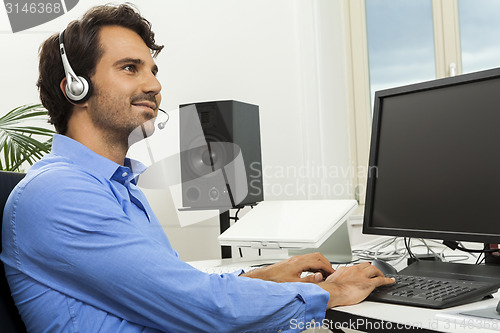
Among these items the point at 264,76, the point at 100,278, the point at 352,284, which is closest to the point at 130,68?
the point at 100,278

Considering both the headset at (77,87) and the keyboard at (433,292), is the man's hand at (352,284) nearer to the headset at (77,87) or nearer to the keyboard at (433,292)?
the keyboard at (433,292)

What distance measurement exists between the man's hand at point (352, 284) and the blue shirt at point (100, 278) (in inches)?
3.7

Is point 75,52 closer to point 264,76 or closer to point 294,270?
point 294,270

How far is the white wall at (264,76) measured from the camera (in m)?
2.95

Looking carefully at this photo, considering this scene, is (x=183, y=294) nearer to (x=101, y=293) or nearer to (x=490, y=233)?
(x=101, y=293)

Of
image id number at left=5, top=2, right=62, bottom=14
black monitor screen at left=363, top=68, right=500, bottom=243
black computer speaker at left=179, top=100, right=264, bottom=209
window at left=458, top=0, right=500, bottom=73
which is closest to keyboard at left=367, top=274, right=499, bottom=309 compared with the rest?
black monitor screen at left=363, top=68, right=500, bottom=243

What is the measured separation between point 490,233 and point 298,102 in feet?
6.47

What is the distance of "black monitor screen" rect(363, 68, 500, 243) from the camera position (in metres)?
1.15

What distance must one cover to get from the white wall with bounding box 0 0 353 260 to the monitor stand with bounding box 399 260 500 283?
1666 mm

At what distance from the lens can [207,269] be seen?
163 cm

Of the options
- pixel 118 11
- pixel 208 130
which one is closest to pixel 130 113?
pixel 118 11

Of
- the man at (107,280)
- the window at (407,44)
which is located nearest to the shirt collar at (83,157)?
the man at (107,280)

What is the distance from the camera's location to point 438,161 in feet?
4.08

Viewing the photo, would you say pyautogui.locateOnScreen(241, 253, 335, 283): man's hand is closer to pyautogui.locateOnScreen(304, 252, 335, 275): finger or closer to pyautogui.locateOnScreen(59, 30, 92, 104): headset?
pyautogui.locateOnScreen(304, 252, 335, 275): finger
